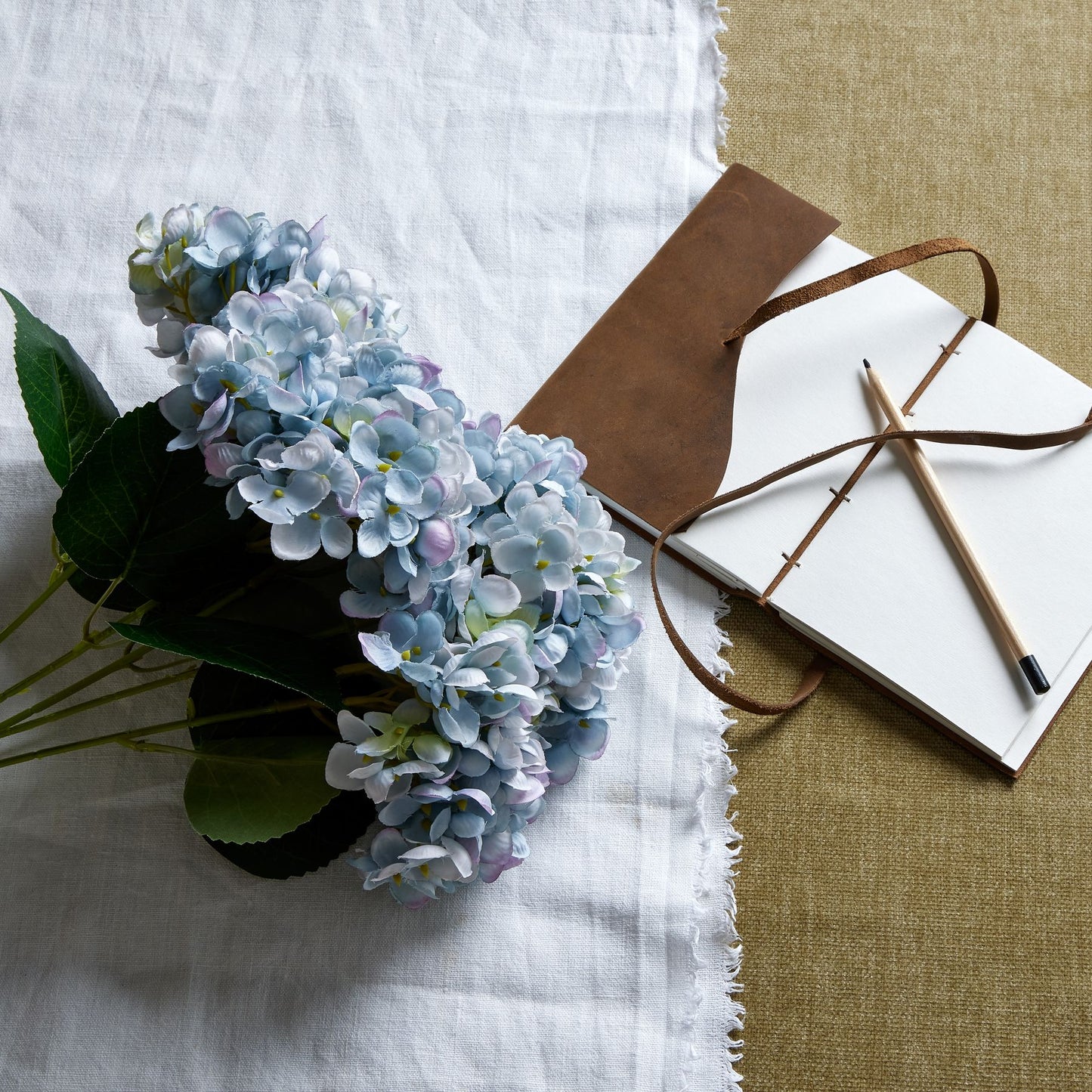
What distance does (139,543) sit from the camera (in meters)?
0.42

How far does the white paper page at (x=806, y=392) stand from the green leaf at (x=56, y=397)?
1.11ft

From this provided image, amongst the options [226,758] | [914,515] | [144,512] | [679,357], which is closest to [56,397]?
[144,512]

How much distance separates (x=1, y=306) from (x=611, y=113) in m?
0.44

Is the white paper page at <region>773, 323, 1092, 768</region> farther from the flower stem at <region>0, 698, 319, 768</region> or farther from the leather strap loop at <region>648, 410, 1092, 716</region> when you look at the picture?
the flower stem at <region>0, 698, 319, 768</region>

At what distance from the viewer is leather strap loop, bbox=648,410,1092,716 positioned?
59cm

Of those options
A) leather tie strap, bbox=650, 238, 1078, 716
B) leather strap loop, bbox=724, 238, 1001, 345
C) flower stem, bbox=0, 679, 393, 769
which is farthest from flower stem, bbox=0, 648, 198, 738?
leather strap loop, bbox=724, 238, 1001, 345

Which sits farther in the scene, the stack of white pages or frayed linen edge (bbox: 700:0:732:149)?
frayed linen edge (bbox: 700:0:732:149)

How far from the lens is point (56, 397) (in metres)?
0.43

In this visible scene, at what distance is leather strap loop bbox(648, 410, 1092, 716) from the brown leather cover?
0.06 ft

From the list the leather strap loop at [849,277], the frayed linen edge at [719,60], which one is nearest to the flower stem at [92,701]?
the leather strap loop at [849,277]

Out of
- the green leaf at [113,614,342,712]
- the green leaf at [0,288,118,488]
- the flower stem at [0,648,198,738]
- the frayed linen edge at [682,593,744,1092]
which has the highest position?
the green leaf at [0,288,118,488]

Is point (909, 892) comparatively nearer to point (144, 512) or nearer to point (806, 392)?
point (806, 392)

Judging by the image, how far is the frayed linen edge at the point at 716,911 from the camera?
0.57 metres

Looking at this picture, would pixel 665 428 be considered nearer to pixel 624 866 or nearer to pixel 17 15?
pixel 624 866
